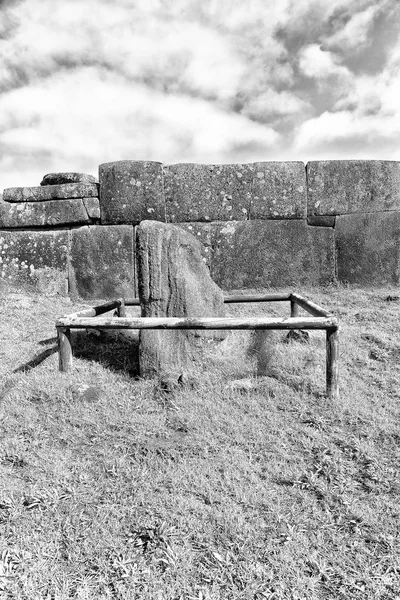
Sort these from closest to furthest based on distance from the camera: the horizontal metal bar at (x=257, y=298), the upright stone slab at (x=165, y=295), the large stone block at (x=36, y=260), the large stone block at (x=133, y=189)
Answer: the upright stone slab at (x=165, y=295)
the horizontal metal bar at (x=257, y=298)
the large stone block at (x=133, y=189)
the large stone block at (x=36, y=260)

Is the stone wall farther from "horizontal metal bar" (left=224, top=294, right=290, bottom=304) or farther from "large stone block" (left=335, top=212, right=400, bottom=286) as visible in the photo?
"horizontal metal bar" (left=224, top=294, right=290, bottom=304)

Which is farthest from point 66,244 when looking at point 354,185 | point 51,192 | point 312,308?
point 354,185

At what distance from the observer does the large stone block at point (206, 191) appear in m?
6.74

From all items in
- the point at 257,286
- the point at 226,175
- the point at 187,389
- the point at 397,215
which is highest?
the point at 226,175

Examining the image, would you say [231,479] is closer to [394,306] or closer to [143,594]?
[143,594]

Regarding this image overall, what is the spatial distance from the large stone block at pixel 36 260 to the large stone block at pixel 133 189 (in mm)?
949

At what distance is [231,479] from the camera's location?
7.79 feet

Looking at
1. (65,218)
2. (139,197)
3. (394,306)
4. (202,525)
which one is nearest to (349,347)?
(394,306)

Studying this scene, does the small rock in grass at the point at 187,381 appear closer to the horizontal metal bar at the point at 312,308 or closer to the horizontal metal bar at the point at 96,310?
the horizontal metal bar at the point at 96,310

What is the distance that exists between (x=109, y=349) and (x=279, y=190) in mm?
3793

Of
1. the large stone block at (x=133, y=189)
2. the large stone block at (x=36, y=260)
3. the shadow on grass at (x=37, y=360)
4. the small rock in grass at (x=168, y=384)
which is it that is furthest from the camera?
the large stone block at (x=36, y=260)

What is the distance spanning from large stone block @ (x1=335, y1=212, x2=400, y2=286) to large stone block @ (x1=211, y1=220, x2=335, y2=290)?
0.25 m

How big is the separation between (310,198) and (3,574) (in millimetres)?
6216

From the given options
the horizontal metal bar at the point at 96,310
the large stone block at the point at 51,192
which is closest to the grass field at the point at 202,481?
the horizontal metal bar at the point at 96,310
